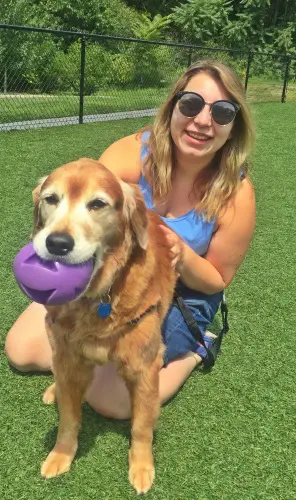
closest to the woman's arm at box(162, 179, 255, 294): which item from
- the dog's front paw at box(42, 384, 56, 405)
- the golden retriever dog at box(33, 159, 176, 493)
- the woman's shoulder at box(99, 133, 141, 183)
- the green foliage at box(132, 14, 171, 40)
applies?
the golden retriever dog at box(33, 159, 176, 493)

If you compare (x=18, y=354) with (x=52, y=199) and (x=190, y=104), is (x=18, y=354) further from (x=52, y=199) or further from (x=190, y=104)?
(x=190, y=104)

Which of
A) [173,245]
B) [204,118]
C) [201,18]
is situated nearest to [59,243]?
[173,245]

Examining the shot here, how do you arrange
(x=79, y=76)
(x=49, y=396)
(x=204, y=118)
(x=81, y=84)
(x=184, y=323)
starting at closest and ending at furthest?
(x=204, y=118), (x=49, y=396), (x=184, y=323), (x=81, y=84), (x=79, y=76)

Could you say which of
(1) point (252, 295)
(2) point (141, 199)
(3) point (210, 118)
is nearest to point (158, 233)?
(2) point (141, 199)

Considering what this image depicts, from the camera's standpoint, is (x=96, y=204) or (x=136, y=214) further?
(x=136, y=214)

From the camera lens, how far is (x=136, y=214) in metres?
2.07

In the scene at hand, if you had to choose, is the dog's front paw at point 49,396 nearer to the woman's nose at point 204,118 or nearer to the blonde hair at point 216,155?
the blonde hair at point 216,155

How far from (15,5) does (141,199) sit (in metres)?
15.5

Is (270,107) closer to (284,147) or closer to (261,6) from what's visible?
(284,147)

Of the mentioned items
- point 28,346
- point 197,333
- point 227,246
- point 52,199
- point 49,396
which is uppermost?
point 52,199

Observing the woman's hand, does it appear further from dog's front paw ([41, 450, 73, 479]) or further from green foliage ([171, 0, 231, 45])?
green foliage ([171, 0, 231, 45])

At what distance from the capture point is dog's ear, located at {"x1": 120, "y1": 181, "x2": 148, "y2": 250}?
2.06 m

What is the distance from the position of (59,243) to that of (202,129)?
1.24 m

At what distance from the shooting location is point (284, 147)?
998cm
